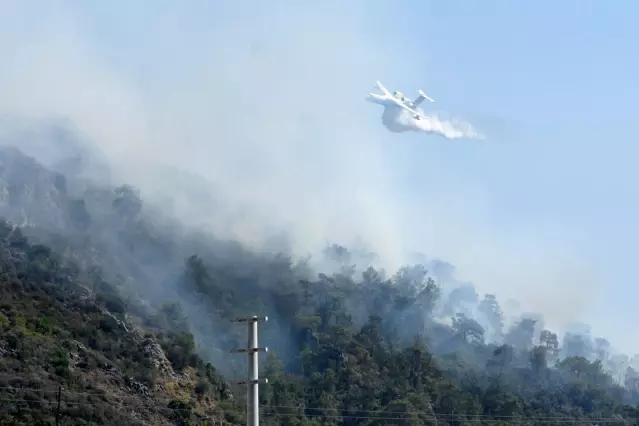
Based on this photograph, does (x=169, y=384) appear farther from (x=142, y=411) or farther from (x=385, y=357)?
(x=385, y=357)

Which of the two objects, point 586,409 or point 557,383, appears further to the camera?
point 557,383

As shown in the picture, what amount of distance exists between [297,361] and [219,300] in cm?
1864

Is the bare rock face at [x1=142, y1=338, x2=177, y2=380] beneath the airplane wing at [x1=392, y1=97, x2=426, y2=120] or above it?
beneath

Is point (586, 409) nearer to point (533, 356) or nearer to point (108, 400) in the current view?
point (533, 356)

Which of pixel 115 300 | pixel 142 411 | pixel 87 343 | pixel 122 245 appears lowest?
pixel 142 411

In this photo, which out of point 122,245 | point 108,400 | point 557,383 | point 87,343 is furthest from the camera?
point 557,383

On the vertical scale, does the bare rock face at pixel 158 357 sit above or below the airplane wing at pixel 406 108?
below

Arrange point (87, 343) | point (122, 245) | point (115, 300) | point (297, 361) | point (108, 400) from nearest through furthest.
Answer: point (108, 400), point (87, 343), point (115, 300), point (297, 361), point (122, 245)

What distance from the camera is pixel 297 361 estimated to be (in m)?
163

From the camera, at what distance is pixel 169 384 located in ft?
424

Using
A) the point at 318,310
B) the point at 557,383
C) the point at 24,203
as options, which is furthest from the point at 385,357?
the point at 24,203

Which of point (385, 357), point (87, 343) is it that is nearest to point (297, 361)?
point (385, 357)

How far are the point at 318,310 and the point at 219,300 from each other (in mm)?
21365

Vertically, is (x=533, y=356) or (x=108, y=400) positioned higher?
(x=533, y=356)
